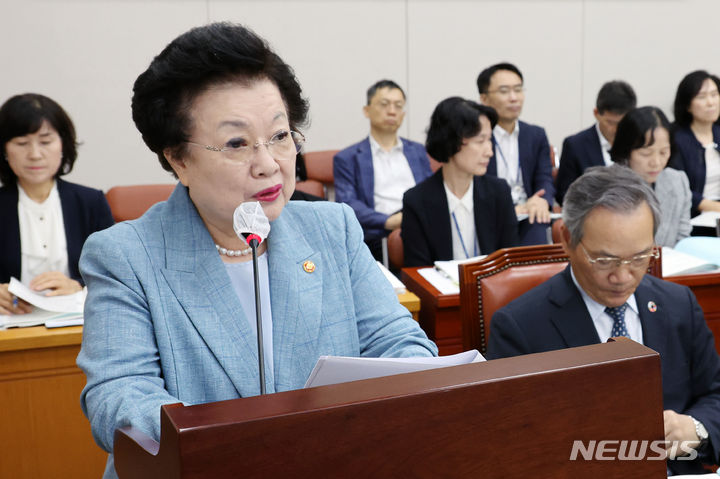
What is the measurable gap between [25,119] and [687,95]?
4165mm

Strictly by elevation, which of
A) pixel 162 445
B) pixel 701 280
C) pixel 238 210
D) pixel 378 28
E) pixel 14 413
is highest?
pixel 378 28

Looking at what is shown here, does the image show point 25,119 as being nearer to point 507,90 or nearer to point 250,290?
point 250,290

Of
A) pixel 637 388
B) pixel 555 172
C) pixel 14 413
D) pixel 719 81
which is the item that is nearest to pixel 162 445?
pixel 637 388

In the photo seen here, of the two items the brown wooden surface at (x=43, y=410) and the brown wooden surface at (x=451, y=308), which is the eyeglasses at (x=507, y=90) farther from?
the brown wooden surface at (x=43, y=410)

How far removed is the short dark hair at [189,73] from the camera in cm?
110

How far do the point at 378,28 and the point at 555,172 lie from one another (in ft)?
5.99

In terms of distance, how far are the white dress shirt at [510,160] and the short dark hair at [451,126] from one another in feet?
3.38

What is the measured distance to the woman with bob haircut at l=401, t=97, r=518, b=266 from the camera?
3396 mm

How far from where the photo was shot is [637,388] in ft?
2.62

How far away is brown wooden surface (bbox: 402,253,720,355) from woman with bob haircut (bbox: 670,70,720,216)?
6.75 feet

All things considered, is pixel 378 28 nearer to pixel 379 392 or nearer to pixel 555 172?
pixel 555 172

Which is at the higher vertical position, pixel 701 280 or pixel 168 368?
pixel 168 368

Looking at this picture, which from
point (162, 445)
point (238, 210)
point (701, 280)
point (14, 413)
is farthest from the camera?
point (701, 280)

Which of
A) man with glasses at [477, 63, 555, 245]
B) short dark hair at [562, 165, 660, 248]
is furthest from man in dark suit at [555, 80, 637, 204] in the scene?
short dark hair at [562, 165, 660, 248]
